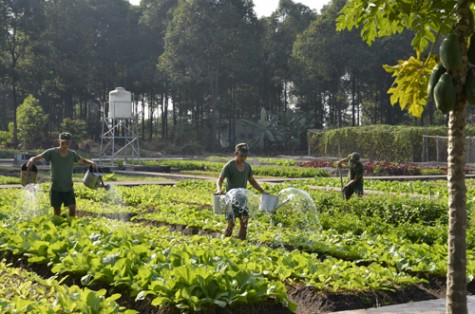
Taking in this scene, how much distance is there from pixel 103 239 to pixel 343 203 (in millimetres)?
6080

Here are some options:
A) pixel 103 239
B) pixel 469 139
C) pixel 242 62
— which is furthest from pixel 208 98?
pixel 103 239

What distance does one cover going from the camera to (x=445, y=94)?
3506 millimetres

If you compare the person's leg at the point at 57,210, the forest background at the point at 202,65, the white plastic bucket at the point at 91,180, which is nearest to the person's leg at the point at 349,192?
the white plastic bucket at the point at 91,180

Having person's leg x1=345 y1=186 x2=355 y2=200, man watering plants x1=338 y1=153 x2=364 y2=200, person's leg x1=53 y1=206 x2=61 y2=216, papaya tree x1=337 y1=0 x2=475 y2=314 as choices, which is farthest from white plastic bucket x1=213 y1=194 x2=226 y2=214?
papaya tree x1=337 y1=0 x2=475 y2=314

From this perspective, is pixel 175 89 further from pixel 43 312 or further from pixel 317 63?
pixel 43 312

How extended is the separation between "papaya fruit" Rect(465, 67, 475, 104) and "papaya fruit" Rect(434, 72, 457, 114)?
0.27ft

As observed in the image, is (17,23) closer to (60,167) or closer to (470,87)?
(60,167)

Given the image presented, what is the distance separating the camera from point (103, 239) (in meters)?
8.42

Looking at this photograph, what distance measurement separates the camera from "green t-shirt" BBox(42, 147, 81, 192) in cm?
1078

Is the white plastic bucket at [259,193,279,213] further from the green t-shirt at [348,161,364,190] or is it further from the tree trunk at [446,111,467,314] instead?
the tree trunk at [446,111,467,314]

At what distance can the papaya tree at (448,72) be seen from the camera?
357cm

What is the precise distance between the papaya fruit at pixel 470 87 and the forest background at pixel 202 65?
4783cm

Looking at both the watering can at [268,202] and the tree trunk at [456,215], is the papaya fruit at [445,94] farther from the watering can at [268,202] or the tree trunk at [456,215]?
the watering can at [268,202]

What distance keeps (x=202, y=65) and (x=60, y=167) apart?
156ft
